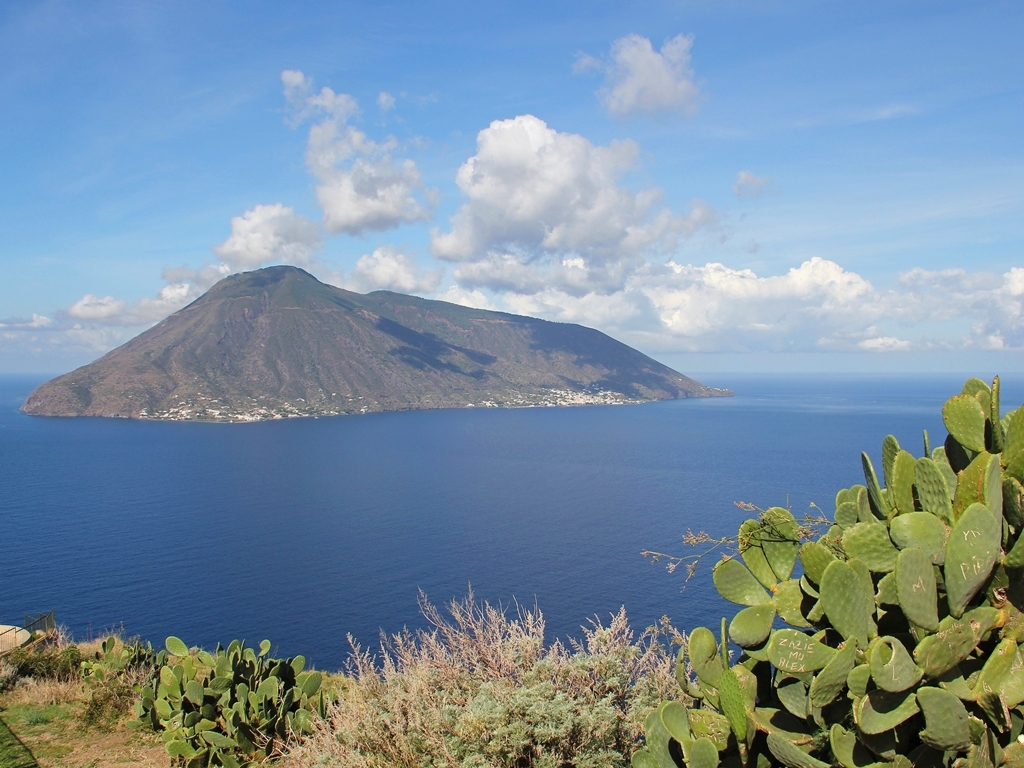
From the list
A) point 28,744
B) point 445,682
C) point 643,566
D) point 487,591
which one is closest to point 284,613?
point 487,591

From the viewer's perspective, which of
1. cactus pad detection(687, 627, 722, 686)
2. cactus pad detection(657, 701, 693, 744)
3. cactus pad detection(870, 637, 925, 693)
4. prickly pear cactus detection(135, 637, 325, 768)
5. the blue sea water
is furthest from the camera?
the blue sea water

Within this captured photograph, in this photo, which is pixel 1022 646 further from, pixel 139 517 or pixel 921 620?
pixel 139 517

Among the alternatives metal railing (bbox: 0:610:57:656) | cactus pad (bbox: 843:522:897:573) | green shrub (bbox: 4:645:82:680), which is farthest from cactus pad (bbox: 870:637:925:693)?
metal railing (bbox: 0:610:57:656)

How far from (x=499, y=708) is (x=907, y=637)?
474 cm

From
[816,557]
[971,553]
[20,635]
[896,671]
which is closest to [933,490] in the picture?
[971,553]

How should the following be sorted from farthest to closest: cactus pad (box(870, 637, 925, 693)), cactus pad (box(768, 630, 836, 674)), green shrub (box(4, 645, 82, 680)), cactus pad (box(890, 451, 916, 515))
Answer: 1. green shrub (box(4, 645, 82, 680))
2. cactus pad (box(890, 451, 916, 515))
3. cactus pad (box(768, 630, 836, 674))
4. cactus pad (box(870, 637, 925, 693))

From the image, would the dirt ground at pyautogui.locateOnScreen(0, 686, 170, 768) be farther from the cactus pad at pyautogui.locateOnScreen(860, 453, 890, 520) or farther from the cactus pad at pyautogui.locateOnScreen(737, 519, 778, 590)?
the cactus pad at pyautogui.locateOnScreen(860, 453, 890, 520)

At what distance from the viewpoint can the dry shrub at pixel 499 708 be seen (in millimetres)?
8102

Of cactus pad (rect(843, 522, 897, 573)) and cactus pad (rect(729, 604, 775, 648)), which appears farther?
cactus pad (rect(729, 604, 775, 648))

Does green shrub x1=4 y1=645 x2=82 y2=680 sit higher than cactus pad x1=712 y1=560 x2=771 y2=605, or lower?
lower

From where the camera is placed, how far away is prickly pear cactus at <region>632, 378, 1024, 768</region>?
4.52m

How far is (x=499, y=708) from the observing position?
A: 8.16m

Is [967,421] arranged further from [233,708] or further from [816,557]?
[233,708]

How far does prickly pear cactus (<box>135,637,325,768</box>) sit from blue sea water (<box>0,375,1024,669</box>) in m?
26.2
